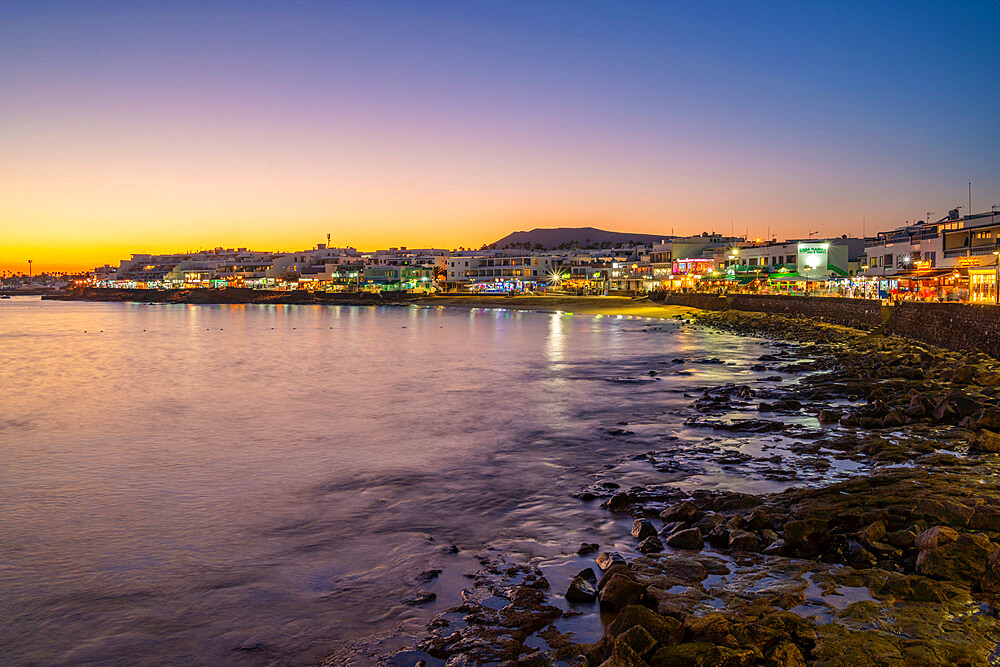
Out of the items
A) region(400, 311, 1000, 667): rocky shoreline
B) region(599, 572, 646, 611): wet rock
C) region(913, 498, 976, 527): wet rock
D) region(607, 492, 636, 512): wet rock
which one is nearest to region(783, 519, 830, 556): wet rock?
region(400, 311, 1000, 667): rocky shoreline

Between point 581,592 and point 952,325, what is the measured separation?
28.4 meters

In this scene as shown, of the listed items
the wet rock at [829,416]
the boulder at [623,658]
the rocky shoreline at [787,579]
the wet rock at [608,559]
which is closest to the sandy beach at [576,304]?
the wet rock at [829,416]

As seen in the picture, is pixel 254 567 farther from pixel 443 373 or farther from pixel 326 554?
pixel 443 373

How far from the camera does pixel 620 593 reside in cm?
715

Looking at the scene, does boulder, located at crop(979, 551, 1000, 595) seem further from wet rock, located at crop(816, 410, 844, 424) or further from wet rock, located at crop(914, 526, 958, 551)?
wet rock, located at crop(816, 410, 844, 424)

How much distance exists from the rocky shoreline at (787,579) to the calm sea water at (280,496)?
2.27ft

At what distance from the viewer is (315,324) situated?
73.0 m

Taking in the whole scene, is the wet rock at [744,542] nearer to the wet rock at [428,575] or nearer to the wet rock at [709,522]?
the wet rock at [709,522]

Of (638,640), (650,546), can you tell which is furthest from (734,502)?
(638,640)

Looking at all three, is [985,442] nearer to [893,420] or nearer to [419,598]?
[893,420]

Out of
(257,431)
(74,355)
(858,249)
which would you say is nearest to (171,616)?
(257,431)

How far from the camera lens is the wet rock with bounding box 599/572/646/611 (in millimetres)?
7109

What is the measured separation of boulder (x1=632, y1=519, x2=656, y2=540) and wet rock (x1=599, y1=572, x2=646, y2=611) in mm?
2116

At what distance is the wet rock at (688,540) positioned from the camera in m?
8.72
